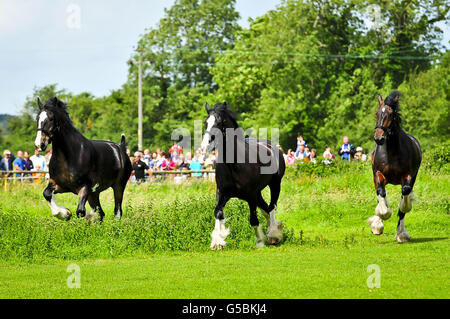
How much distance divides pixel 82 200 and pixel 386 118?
662 centimetres

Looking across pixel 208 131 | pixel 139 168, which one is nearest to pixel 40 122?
pixel 208 131

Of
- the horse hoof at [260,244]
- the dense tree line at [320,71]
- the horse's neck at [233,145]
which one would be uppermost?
the dense tree line at [320,71]

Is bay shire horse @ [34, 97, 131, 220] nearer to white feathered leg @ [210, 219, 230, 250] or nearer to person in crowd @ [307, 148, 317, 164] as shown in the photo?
white feathered leg @ [210, 219, 230, 250]

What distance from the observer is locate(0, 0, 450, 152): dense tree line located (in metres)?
48.4

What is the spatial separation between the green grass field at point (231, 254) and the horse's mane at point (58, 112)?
6.74 feet

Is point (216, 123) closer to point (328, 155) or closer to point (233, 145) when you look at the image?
point (233, 145)

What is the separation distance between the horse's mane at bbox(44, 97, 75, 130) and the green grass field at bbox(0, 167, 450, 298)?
2.06 meters

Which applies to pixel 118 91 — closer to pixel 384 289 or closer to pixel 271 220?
pixel 271 220

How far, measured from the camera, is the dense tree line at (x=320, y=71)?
159ft

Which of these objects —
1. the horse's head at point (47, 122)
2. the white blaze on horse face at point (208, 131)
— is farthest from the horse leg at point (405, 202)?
the horse's head at point (47, 122)

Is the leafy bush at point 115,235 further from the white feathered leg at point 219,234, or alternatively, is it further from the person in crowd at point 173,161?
the person in crowd at point 173,161

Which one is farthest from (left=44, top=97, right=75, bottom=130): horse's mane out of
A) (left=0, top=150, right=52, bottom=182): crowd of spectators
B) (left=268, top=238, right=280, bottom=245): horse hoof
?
(left=0, top=150, right=52, bottom=182): crowd of spectators

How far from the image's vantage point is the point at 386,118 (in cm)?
1490
